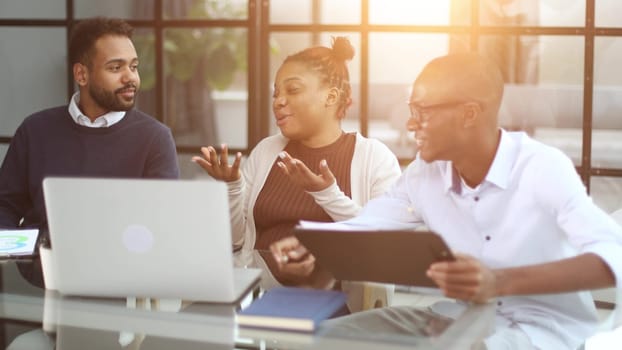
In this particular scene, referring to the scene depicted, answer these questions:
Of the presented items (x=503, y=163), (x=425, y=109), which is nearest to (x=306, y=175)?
(x=425, y=109)

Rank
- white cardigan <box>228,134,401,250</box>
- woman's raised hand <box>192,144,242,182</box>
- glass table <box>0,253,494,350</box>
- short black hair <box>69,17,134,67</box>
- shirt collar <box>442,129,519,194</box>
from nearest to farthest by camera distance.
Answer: glass table <box>0,253,494,350</box> < shirt collar <box>442,129,519,194</box> < woman's raised hand <box>192,144,242,182</box> < white cardigan <box>228,134,401,250</box> < short black hair <box>69,17,134,67</box>

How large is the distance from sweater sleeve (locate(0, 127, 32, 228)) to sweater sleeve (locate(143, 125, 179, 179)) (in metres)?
0.36

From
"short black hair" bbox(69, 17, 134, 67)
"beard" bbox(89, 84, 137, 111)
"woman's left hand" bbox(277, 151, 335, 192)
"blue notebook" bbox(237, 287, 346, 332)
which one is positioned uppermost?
"short black hair" bbox(69, 17, 134, 67)

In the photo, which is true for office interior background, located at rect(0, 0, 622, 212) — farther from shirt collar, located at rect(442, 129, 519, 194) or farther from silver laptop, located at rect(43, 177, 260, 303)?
silver laptop, located at rect(43, 177, 260, 303)

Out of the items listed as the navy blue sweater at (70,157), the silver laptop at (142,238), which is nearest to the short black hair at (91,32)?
the navy blue sweater at (70,157)

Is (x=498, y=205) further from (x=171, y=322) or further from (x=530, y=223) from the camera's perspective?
(x=171, y=322)

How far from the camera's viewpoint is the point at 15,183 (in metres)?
2.70

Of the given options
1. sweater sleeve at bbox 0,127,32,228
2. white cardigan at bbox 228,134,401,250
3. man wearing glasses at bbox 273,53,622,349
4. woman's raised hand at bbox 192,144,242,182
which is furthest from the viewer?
sweater sleeve at bbox 0,127,32,228

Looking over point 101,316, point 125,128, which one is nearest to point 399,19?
point 125,128

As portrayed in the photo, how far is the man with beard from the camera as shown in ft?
8.85

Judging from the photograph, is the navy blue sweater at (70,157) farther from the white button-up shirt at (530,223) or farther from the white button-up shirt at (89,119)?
the white button-up shirt at (530,223)

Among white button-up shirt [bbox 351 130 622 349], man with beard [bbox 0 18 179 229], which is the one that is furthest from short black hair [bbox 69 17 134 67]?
white button-up shirt [bbox 351 130 622 349]

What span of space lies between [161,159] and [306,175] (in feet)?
1.86

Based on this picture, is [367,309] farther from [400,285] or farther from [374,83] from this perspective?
[374,83]
